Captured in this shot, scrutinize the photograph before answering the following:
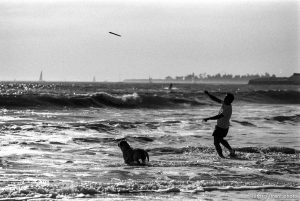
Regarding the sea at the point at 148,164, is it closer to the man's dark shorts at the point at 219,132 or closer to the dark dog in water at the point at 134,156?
the dark dog in water at the point at 134,156

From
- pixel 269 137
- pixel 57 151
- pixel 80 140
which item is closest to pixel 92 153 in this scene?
pixel 57 151

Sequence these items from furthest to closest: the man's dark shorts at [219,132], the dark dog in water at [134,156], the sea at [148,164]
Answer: the man's dark shorts at [219,132] < the dark dog in water at [134,156] < the sea at [148,164]

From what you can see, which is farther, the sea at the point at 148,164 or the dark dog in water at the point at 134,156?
the dark dog in water at the point at 134,156

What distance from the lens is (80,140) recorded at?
15.9 meters

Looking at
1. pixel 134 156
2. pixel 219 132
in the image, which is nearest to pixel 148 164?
pixel 134 156

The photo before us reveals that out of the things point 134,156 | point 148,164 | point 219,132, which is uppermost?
point 219,132

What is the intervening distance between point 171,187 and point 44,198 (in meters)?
2.01

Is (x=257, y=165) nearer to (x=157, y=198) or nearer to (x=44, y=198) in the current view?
(x=157, y=198)

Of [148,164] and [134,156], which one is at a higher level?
[134,156]

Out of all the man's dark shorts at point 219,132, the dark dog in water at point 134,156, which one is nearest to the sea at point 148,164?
the dark dog in water at point 134,156

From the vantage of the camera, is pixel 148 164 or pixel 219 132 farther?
pixel 219 132

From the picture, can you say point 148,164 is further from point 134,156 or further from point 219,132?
point 219,132

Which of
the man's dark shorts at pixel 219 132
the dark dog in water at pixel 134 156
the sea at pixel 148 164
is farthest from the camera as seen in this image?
the man's dark shorts at pixel 219 132

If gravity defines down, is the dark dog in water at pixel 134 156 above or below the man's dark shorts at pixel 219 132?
below
